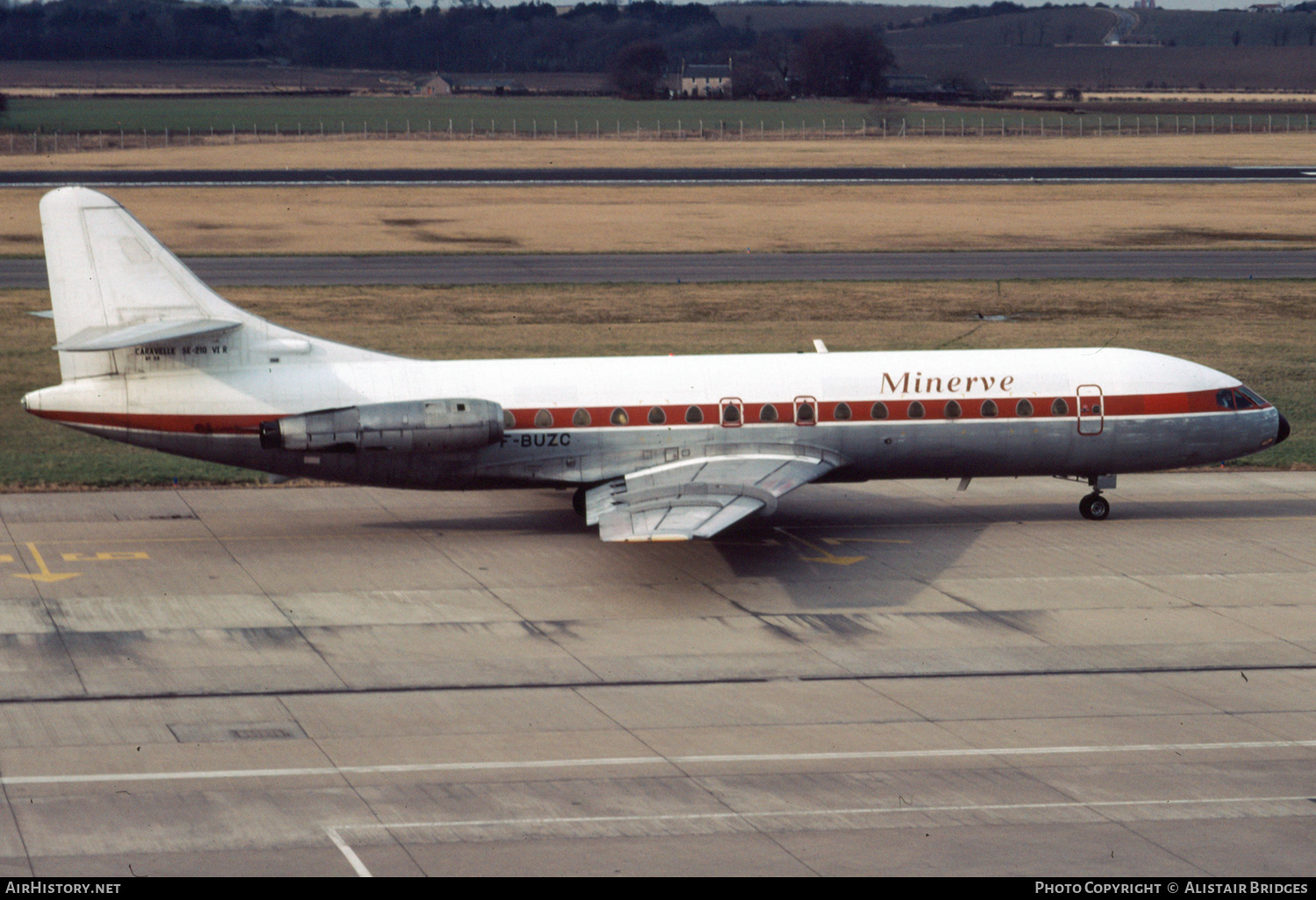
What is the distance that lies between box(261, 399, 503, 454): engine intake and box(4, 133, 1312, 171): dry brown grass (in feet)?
268

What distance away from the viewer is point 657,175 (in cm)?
10275

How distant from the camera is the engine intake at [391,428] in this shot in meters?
29.8

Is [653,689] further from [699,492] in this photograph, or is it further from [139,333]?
[139,333]

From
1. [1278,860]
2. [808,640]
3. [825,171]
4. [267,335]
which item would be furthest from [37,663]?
[825,171]

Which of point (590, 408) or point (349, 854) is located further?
point (590, 408)

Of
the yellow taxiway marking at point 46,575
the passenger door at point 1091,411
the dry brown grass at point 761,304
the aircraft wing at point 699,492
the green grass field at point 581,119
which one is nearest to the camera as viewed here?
the aircraft wing at point 699,492

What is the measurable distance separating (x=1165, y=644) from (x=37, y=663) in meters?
17.7

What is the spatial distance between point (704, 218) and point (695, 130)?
64.3 metres

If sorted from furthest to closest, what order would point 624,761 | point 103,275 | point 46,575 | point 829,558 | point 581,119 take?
point 581,119, point 829,558, point 103,275, point 46,575, point 624,761

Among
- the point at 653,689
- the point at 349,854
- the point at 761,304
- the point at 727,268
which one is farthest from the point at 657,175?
the point at 349,854

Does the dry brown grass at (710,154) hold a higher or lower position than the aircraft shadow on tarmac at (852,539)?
higher

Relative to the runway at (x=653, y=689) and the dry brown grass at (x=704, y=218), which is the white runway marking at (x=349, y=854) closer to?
the runway at (x=653, y=689)

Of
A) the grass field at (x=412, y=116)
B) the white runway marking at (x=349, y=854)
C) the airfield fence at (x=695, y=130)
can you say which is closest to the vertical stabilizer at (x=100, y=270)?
the white runway marking at (x=349, y=854)

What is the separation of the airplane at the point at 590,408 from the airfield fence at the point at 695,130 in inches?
3846
